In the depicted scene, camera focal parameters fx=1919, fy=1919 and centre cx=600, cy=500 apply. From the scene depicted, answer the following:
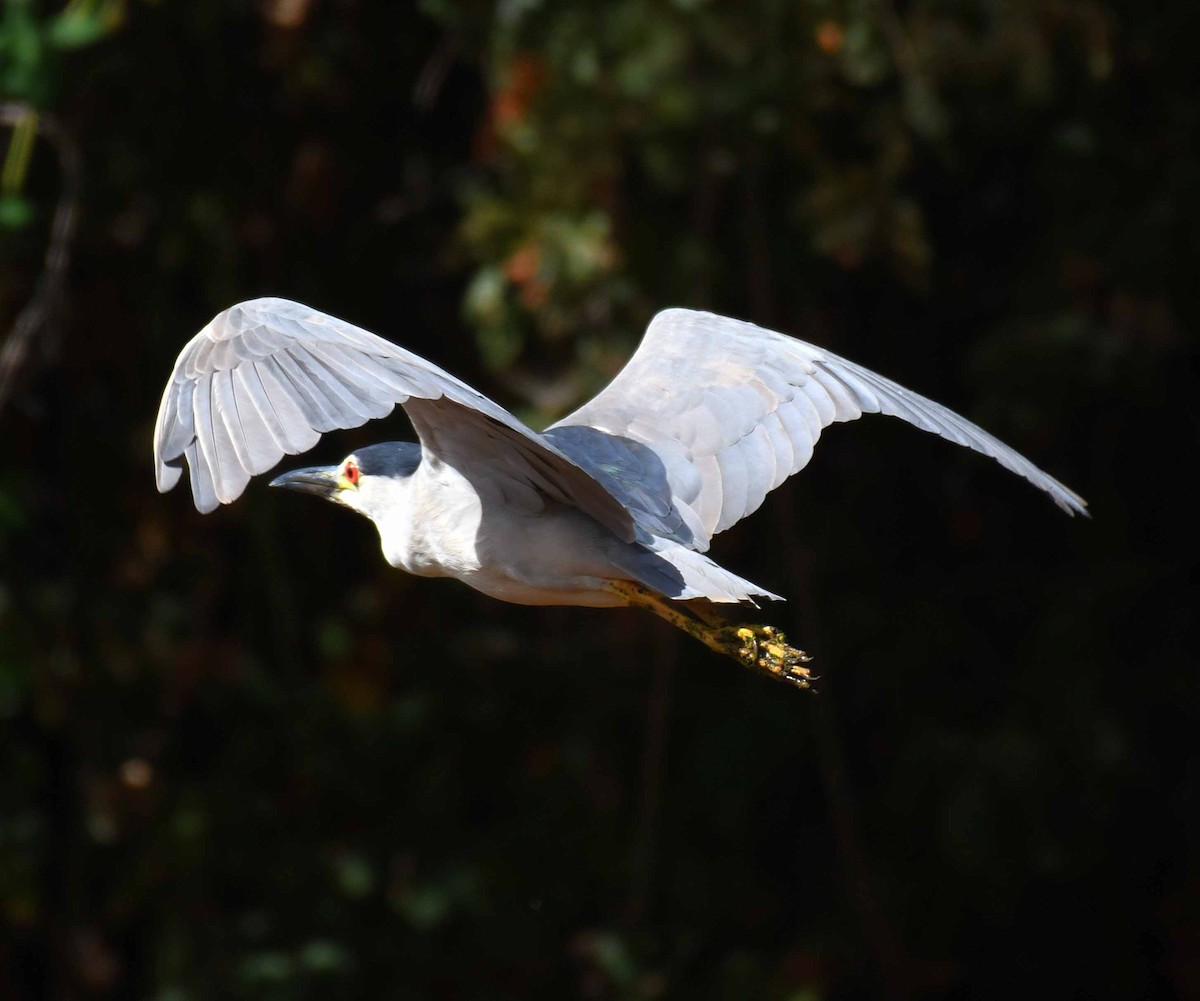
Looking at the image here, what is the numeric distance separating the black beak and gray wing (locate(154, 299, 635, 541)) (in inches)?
30.4

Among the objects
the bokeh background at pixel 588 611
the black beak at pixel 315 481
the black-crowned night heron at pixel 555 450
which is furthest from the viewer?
the bokeh background at pixel 588 611

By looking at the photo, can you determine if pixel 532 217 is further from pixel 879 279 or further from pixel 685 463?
pixel 685 463

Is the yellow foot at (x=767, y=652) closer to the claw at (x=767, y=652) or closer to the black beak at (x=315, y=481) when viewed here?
the claw at (x=767, y=652)

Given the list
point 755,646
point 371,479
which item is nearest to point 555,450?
point 755,646

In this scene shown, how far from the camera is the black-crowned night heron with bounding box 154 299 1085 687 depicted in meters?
3.04

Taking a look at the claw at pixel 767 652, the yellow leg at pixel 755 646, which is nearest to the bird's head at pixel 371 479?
the yellow leg at pixel 755 646

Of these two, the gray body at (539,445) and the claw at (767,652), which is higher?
the gray body at (539,445)

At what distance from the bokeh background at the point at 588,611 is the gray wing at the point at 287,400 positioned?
2.77 m

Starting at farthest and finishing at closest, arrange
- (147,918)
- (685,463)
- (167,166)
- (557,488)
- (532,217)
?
(147,918) → (167,166) → (532,217) → (685,463) → (557,488)

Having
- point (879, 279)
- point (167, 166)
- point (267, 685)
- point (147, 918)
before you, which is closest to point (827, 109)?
point (879, 279)

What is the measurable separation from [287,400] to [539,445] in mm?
469

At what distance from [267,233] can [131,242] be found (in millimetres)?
510

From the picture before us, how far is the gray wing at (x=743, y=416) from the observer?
12.4 feet

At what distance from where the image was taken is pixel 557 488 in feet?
11.8
